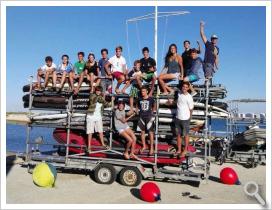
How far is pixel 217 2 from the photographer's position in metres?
8.11

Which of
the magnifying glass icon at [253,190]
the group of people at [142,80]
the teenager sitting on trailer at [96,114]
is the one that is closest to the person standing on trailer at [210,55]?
the group of people at [142,80]

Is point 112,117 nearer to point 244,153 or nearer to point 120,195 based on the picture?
point 120,195

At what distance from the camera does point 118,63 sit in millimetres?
11578

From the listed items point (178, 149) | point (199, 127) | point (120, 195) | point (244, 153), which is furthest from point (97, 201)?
point (244, 153)

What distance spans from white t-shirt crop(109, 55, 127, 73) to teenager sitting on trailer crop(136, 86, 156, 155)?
117cm

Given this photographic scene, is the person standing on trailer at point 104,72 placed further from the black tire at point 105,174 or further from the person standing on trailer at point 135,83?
the black tire at point 105,174

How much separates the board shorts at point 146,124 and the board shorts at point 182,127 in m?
0.71

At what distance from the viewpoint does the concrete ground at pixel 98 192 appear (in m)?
9.06

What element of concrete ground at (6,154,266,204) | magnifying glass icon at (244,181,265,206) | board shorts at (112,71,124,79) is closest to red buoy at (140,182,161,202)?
concrete ground at (6,154,266,204)

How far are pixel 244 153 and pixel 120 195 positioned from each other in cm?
724

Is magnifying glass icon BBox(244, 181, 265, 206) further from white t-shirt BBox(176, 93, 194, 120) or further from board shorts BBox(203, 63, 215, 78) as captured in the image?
board shorts BBox(203, 63, 215, 78)

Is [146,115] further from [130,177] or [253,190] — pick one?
[253,190]

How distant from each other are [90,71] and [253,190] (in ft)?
18.3

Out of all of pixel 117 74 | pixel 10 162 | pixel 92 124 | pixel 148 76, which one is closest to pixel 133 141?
pixel 92 124
